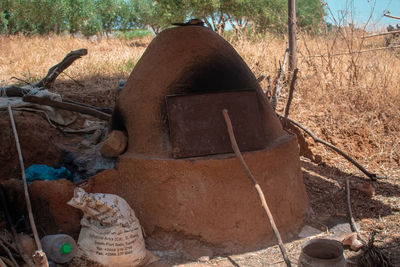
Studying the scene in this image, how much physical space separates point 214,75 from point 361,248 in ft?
5.70

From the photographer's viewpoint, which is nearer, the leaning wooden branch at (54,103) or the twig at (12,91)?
the leaning wooden branch at (54,103)

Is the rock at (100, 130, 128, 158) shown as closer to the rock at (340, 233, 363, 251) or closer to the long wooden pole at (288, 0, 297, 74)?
the rock at (340, 233, 363, 251)

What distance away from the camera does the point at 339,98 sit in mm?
5855

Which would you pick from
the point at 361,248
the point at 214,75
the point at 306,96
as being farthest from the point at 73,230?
the point at 306,96

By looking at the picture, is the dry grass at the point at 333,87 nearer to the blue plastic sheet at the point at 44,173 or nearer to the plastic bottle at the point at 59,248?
the blue plastic sheet at the point at 44,173

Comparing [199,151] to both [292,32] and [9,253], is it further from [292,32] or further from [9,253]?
[292,32]

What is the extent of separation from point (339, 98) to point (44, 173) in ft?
14.8

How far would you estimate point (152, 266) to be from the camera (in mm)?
2623

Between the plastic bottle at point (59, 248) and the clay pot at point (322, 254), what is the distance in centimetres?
151

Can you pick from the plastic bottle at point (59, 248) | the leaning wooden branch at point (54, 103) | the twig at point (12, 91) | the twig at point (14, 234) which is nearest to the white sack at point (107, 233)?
the plastic bottle at point (59, 248)

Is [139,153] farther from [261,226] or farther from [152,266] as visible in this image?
[261,226]

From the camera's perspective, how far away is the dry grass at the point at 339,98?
425 centimetres

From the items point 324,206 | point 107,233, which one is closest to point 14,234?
point 107,233

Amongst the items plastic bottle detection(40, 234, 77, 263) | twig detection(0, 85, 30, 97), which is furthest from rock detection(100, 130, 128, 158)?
twig detection(0, 85, 30, 97)
